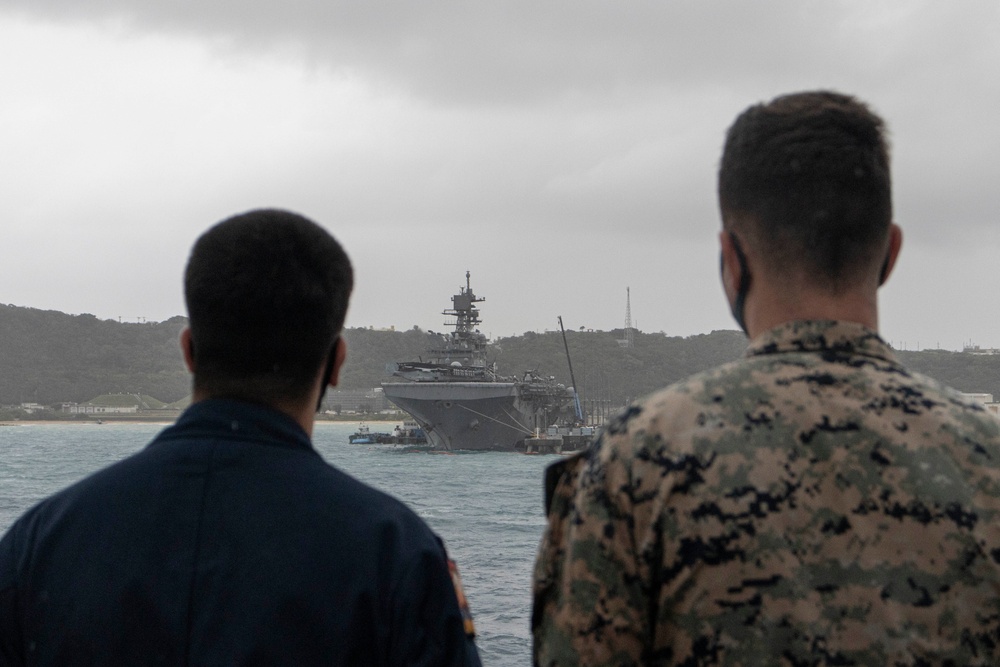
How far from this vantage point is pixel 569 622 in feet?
6.00

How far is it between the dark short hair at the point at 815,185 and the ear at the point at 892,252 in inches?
2.4

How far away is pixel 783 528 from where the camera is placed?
1.77m

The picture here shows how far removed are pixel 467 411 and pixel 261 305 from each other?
6858 centimetres

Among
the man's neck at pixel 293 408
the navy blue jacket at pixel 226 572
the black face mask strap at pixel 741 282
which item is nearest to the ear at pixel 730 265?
the black face mask strap at pixel 741 282

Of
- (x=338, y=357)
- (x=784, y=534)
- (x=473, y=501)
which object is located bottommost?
(x=473, y=501)

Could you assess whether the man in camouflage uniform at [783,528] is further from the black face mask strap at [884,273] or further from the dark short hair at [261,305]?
the dark short hair at [261,305]

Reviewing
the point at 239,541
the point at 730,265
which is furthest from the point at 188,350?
the point at 730,265

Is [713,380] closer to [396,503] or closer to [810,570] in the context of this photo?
[810,570]

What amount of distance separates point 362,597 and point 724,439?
723mm

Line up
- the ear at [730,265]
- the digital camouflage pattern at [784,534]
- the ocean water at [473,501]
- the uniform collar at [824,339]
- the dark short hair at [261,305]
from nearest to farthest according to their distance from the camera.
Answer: the digital camouflage pattern at [784,534]
the uniform collar at [824,339]
the ear at [730,265]
the dark short hair at [261,305]
the ocean water at [473,501]

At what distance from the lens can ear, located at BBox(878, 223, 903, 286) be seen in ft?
6.77

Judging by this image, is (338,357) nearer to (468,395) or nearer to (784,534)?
(784,534)

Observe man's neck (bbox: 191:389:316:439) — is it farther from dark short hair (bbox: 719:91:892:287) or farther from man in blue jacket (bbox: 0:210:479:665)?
dark short hair (bbox: 719:91:892:287)

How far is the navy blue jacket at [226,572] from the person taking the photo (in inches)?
77.9
